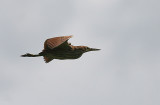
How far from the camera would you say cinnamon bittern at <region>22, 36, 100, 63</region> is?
68.9 ft

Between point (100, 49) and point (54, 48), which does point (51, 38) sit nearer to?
point (54, 48)

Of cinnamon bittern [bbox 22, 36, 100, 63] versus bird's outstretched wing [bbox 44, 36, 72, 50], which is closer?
bird's outstretched wing [bbox 44, 36, 72, 50]

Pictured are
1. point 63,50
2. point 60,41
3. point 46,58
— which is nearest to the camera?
point 60,41

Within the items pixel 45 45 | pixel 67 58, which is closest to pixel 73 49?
pixel 67 58

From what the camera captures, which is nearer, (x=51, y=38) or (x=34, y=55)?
(x=51, y=38)

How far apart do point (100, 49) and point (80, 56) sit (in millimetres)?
1024

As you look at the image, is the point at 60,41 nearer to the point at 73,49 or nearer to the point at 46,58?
the point at 73,49

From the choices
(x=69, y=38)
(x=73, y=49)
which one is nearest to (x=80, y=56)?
(x=73, y=49)

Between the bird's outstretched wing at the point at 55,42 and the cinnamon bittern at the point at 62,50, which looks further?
the cinnamon bittern at the point at 62,50

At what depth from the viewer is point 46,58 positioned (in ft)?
81.4

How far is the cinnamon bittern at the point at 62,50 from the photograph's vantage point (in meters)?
21.0

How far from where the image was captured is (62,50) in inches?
886

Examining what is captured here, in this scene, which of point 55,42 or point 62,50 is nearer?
point 55,42

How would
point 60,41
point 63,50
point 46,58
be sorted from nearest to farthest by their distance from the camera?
point 60,41, point 63,50, point 46,58
